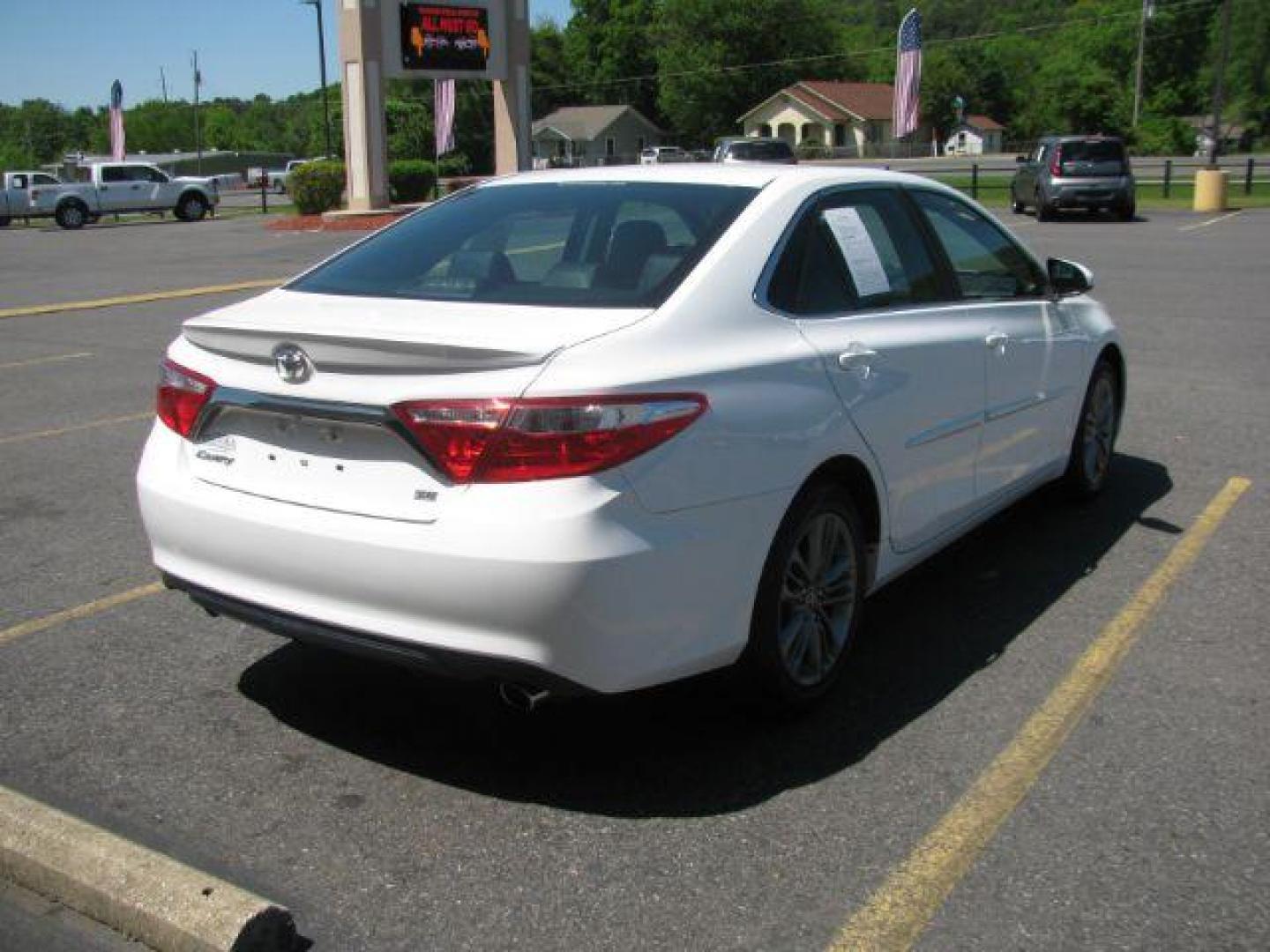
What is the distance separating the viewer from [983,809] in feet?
11.6

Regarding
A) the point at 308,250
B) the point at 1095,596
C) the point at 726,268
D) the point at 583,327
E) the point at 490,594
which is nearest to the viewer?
the point at 490,594

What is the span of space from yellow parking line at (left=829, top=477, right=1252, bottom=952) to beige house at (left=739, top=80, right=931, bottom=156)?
96.9 metres

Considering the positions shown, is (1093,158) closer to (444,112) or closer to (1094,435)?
(444,112)

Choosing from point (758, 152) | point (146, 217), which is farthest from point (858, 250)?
point (146, 217)

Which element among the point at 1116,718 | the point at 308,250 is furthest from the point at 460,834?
the point at 308,250

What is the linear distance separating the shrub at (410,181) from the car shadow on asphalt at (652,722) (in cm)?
3815

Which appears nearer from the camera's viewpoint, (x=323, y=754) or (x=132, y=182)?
(x=323, y=754)

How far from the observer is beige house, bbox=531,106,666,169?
10088cm

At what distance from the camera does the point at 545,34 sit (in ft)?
391

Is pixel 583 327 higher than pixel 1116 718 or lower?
higher

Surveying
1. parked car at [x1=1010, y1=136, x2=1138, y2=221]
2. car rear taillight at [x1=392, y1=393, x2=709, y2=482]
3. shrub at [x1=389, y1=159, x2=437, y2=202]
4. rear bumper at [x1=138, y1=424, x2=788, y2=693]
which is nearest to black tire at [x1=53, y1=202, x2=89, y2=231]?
shrub at [x1=389, y1=159, x2=437, y2=202]

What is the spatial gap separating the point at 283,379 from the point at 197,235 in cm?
3187

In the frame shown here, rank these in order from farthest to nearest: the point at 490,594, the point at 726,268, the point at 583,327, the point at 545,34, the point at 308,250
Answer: the point at 545,34, the point at 308,250, the point at 726,268, the point at 583,327, the point at 490,594

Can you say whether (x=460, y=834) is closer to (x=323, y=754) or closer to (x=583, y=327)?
(x=323, y=754)
